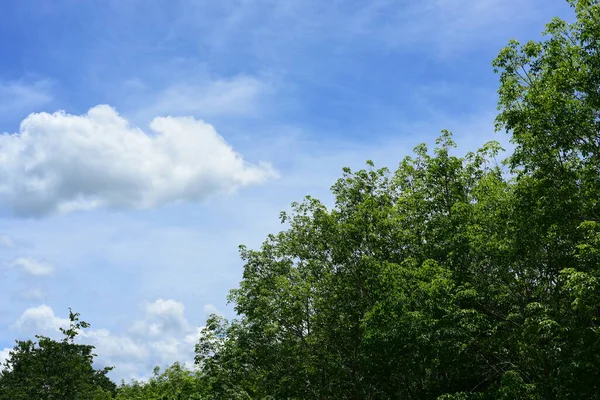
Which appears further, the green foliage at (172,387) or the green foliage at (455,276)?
the green foliage at (172,387)

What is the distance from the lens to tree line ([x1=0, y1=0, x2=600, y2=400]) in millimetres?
19406

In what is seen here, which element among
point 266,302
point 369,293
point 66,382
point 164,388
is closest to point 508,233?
point 369,293

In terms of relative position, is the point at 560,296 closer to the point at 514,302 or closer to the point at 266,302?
the point at 514,302

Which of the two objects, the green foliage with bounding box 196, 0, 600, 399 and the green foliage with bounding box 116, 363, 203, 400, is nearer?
the green foliage with bounding box 196, 0, 600, 399

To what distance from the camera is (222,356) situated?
3788 cm

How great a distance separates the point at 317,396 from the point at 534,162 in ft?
63.2

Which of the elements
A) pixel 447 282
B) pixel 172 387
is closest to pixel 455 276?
pixel 447 282

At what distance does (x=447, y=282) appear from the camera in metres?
23.5

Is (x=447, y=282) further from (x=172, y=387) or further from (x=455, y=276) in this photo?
(x=172, y=387)

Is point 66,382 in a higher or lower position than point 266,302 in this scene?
lower

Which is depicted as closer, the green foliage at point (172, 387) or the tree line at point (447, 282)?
the tree line at point (447, 282)

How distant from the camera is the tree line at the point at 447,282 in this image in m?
19.4

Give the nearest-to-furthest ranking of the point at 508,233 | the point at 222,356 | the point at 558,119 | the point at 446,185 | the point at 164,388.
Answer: the point at 558,119 → the point at 508,233 → the point at 446,185 → the point at 222,356 → the point at 164,388

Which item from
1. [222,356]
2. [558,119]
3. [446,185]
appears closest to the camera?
[558,119]
